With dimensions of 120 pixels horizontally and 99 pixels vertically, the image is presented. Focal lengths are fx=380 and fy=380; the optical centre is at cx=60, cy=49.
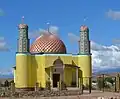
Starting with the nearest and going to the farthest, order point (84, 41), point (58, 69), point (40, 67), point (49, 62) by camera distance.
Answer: point (58, 69)
point (49, 62)
point (40, 67)
point (84, 41)

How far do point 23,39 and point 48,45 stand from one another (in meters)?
3.15

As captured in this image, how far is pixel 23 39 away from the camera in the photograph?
45.7 meters

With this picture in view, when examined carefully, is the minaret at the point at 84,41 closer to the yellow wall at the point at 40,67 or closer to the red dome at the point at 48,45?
the yellow wall at the point at 40,67

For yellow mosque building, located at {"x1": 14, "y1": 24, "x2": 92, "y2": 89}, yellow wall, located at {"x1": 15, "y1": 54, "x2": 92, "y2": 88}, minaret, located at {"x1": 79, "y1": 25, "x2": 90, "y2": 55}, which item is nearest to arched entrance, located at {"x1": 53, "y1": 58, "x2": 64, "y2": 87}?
yellow mosque building, located at {"x1": 14, "y1": 24, "x2": 92, "y2": 89}

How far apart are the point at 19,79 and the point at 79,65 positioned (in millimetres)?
7745

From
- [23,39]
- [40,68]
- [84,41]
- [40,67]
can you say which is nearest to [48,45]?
[40,67]

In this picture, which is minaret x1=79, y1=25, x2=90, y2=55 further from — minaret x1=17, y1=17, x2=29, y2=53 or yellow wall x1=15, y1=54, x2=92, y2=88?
minaret x1=17, y1=17, x2=29, y2=53

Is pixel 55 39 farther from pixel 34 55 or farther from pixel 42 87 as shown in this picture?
pixel 42 87

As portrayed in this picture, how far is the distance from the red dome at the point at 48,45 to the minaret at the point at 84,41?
2246 millimetres

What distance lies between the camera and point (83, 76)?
4747cm

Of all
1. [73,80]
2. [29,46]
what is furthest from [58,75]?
[29,46]

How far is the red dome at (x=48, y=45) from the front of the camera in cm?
4638

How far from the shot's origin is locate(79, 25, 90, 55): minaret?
47.2m

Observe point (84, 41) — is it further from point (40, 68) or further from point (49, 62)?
point (40, 68)
